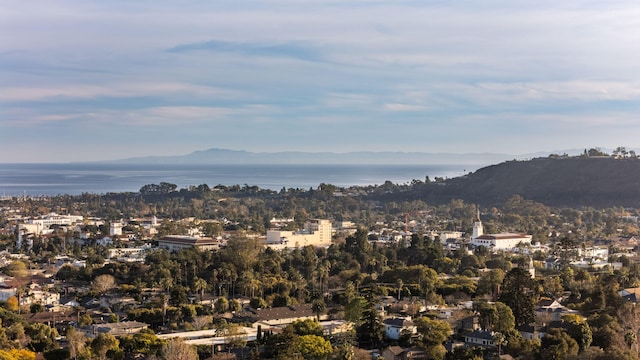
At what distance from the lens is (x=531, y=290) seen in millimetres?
34688

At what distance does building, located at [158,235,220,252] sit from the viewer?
54.0m

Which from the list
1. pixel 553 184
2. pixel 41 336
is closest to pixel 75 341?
pixel 41 336

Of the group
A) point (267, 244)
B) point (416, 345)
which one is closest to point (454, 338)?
point (416, 345)

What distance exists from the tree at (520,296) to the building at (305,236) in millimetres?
26071

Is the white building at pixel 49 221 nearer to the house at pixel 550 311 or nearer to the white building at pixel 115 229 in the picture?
the white building at pixel 115 229

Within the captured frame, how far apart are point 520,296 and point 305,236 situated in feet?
98.5

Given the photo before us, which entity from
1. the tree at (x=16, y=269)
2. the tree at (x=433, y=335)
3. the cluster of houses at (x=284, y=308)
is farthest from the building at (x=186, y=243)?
the tree at (x=433, y=335)

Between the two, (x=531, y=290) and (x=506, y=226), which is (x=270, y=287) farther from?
(x=506, y=226)

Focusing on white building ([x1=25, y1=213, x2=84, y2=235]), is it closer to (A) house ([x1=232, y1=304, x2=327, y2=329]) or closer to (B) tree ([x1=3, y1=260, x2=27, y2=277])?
(B) tree ([x1=3, y1=260, x2=27, y2=277])

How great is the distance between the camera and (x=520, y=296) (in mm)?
32562

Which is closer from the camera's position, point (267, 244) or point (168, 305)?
point (168, 305)

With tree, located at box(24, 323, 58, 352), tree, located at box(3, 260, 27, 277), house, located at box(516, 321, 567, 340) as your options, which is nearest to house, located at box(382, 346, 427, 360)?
house, located at box(516, 321, 567, 340)

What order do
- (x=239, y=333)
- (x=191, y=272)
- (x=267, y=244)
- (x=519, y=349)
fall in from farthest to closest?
(x=267, y=244) → (x=191, y=272) → (x=239, y=333) → (x=519, y=349)

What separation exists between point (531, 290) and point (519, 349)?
717 centimetres
